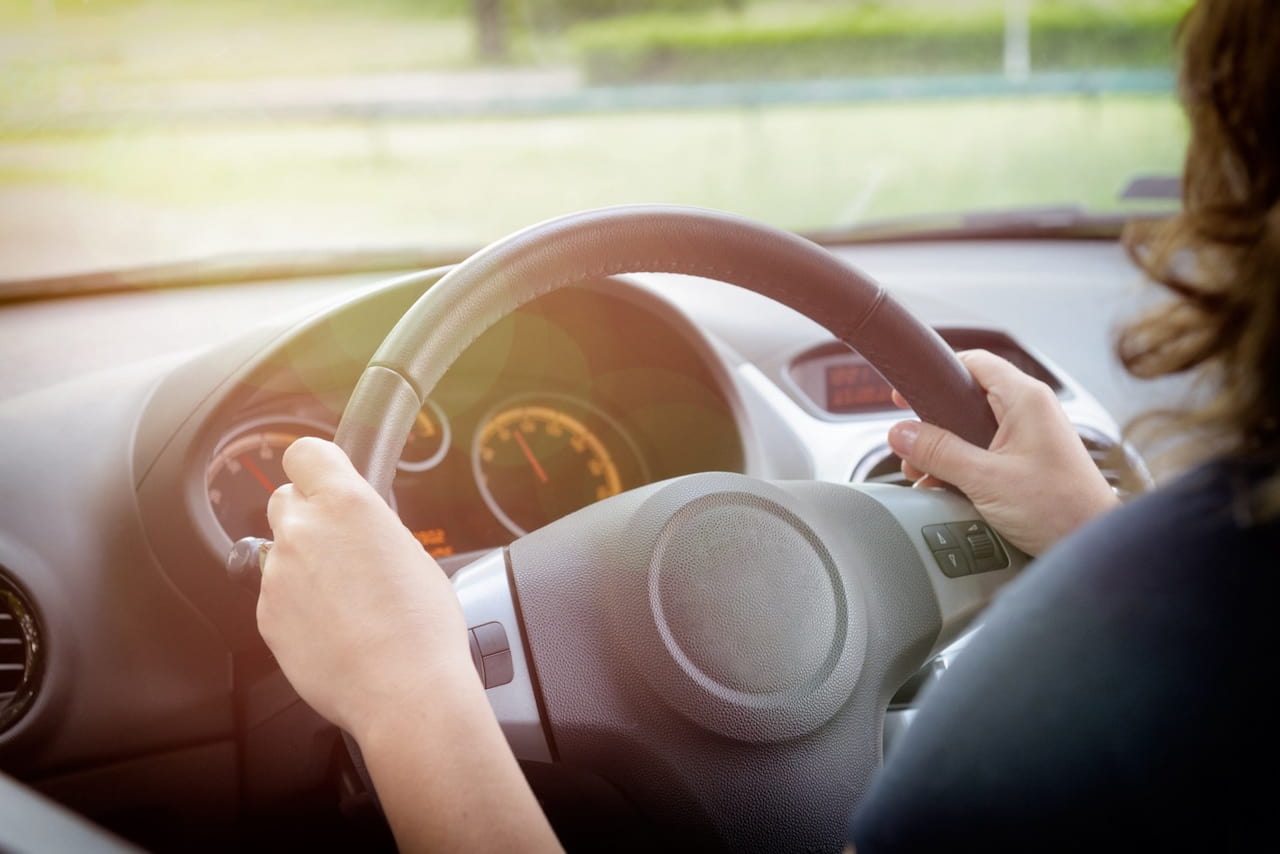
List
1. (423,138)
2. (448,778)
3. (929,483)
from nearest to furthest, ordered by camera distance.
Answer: (448,778) → (929,483) → (423,138)

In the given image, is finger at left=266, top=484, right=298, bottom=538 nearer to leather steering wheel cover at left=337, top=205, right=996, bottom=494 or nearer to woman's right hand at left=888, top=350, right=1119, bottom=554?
leather steering wheel cover at left=337, top=205, right=996, bottom=494

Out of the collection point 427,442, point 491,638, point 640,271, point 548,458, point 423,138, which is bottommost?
point 548,458

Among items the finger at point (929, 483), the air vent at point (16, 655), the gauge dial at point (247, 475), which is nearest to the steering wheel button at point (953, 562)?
the finger at point (929, 483)

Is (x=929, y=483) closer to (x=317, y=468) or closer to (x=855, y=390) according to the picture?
(x=855, y=390)

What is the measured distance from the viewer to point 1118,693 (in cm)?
79

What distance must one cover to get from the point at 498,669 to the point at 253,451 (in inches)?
36.7

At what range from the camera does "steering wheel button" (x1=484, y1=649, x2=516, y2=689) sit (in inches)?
55.2

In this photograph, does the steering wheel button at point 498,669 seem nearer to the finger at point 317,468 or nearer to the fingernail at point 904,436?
the finger at point 317,468

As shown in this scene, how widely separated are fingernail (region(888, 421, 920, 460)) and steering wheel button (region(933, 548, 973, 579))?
15cm

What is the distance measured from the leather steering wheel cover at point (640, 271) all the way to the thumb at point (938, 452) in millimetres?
16

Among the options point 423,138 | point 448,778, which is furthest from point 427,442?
point 423,138

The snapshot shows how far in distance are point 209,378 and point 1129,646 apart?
158 centimetres

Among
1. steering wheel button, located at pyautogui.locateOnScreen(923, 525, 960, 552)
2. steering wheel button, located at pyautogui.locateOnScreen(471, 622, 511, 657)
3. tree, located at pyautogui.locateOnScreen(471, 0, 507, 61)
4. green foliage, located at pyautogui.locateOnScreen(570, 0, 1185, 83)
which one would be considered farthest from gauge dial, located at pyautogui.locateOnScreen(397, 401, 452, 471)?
green foliage, located at pyautogui.locateOnScreen(570, 0, 1185, 83)

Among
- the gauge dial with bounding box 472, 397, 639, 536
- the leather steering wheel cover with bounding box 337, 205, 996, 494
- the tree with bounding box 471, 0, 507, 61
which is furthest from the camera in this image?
the tree with bounding box 471, 0, 507, 61
